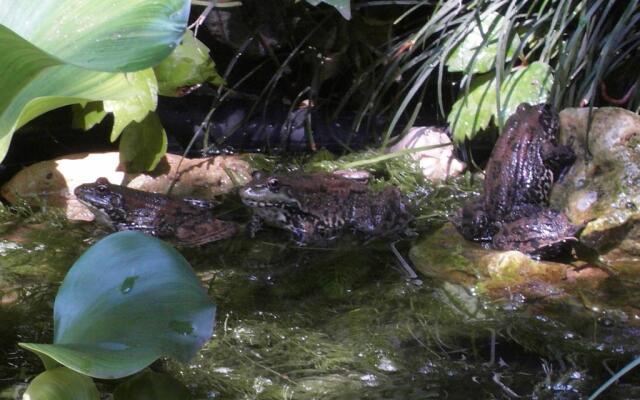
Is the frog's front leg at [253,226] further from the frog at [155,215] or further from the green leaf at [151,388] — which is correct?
the green leaf at [151,388]

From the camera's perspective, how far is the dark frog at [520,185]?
3.01 m

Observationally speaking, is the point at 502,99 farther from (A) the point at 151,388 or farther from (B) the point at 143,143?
(A) the point at 151,388

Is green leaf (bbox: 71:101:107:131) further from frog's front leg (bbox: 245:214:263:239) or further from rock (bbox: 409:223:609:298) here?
rock (bbox: 409:223:609:298)

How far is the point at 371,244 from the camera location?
3250 millimetres

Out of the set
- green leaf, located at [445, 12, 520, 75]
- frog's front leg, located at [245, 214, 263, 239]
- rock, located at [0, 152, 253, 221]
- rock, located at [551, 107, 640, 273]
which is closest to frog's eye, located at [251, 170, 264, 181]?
frog's front leg, located at [245, 214, 263, 239]

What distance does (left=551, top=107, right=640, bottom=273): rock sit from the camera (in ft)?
9.46

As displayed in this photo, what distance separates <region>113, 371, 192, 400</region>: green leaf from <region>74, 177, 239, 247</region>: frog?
1.27 meters

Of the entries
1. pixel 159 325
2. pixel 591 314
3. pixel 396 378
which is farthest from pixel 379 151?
pixel 159 325

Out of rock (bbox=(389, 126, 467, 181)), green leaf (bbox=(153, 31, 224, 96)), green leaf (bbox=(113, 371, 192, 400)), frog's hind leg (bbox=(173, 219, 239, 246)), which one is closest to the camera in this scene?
green leaf (bbox=(113, 371, 192, 400))

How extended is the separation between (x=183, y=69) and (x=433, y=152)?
4.68 ft

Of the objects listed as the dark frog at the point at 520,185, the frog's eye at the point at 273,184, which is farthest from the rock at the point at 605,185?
the frog's eye at the point at 273,184

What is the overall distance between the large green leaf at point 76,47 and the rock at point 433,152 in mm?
2491

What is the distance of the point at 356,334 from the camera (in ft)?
7.89

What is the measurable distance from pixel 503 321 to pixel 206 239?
1406 mm
